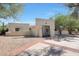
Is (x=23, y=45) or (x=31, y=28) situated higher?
(x=31, y=28)

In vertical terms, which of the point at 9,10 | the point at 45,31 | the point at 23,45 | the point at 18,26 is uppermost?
the point at 9,10

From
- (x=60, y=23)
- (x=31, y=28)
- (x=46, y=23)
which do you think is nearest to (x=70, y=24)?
(x=60, y=23)

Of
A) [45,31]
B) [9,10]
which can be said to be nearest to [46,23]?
[45,31]

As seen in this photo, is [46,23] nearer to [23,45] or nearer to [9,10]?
[23,45]

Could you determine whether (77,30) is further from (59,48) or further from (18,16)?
(18,16)

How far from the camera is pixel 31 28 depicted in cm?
504

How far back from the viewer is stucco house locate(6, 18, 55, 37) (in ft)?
16.4

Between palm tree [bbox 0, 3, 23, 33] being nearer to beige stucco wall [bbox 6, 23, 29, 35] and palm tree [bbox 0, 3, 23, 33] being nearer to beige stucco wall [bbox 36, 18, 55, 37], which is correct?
beige stucco wall [bbox 6, 23, 29, 35]

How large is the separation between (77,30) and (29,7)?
948mm

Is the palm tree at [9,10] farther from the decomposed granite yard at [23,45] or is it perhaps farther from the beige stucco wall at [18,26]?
the decomposed granite yard at [23,45]

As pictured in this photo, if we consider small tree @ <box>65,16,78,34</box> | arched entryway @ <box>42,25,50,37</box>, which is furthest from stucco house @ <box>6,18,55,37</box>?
small tree @ <box>65,16,78,34</box>

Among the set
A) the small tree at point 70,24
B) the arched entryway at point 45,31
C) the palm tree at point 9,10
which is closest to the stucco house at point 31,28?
the arched entryway at point 45,31

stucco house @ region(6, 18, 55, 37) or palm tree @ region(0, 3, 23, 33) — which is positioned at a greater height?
palm tree @ region(0, 3, 23, 33)

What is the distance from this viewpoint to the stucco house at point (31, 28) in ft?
16.4
